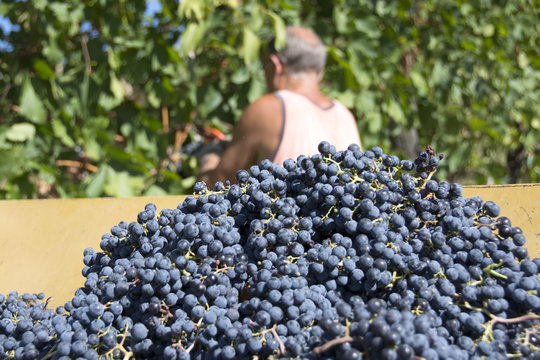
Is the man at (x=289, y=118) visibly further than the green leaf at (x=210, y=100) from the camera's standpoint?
No

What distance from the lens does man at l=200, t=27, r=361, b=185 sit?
1643mm

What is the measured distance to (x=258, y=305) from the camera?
573mm

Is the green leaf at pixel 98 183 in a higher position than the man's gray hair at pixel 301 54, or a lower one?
lower

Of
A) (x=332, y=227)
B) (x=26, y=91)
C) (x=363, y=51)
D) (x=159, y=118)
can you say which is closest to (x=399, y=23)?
(x=363, y=51)

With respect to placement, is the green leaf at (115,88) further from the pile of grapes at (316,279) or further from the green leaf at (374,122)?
the pile of grapes at (316,279)

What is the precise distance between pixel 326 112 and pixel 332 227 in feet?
3.97

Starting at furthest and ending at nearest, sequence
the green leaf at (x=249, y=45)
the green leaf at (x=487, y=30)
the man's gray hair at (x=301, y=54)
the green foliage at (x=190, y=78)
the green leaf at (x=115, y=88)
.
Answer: the green leaf at (x=487, y=30) < the green leaf at (x=115, y=88) < the green foliage at (x=190, y=78) < the green leaf at (x=249, y=45) < the man's gray hair at (x=301, y=54)

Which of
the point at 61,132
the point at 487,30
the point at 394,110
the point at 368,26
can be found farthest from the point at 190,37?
the point at 487,30

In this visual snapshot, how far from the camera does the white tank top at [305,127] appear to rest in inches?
63.8

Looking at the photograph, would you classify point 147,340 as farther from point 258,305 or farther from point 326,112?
point 326,112

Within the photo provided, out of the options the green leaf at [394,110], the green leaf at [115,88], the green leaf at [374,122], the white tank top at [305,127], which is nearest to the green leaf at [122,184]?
the green leaf at [115,88]

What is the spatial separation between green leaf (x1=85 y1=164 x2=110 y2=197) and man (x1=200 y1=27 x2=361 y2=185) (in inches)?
20.4

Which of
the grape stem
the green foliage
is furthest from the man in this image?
the grape stem

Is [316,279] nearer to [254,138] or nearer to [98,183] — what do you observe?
[254,138]
